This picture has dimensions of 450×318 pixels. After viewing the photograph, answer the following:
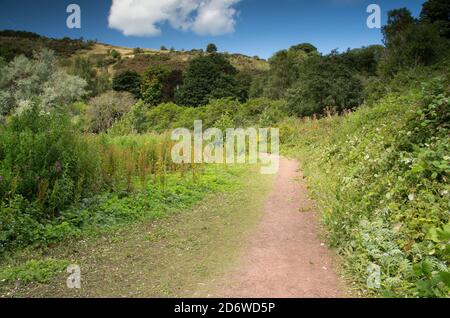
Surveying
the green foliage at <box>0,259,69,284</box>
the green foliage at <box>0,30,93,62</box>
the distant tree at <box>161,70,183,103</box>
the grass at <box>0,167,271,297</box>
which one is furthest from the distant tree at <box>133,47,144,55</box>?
the green foliage at <box>0,259,69,284</box>

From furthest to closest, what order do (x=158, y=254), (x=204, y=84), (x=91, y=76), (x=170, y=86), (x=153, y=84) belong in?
(x=170, y=86) < (x=153, y=84) < (x=91, y=76) < (x=204, y=84) < (x=158, y=254)

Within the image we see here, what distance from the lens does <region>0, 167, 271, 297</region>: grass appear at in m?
3.97

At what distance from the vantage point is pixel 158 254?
4957 millimetres

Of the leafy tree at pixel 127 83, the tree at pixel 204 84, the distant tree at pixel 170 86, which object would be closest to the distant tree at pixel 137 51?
the distant tree at pixel 170 86

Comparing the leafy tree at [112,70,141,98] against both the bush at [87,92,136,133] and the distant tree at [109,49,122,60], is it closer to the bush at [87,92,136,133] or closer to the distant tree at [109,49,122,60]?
the bush at [87,92,136,133]

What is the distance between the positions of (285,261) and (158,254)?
1765 millimetres

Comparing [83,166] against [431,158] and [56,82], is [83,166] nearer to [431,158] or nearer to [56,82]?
[431,158]

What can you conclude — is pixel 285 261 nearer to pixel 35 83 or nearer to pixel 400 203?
pixel 400 203

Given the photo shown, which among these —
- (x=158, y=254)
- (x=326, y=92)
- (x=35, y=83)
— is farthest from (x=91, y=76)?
(x=158, y=254)

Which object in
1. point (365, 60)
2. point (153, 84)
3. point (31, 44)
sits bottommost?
point (153, 84)

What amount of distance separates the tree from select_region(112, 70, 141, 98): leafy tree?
538cm

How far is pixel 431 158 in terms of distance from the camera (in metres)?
4.90

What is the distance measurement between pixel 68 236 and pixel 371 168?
5.20m
